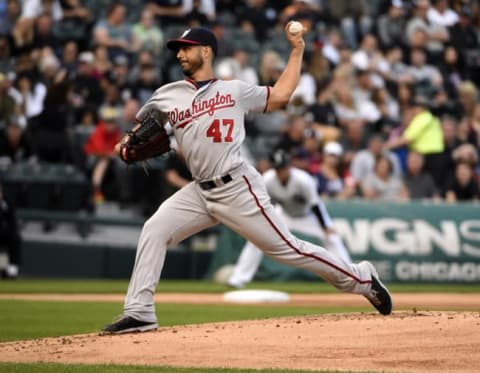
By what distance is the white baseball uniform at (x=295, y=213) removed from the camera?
574 inches

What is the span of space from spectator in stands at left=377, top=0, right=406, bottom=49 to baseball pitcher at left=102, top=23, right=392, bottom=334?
14.2 m

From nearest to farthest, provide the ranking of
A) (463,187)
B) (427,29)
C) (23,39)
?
(23,39) < (463,187) < (427,29)

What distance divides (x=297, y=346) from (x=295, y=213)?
27.0 feet

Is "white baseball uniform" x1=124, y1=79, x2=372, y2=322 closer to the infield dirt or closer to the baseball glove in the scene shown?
the baseball glove

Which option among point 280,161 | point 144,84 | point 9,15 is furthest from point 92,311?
point 9,15

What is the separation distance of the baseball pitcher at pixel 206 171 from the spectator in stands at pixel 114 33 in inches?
414

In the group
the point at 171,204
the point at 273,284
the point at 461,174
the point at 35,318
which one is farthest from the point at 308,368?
the point at 461,174

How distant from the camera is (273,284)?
54.9 ft

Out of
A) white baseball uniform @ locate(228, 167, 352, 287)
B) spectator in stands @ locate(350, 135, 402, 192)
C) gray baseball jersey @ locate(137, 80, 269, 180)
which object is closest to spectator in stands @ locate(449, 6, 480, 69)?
spectator in stands @ locate(350, 135, 402, 192)

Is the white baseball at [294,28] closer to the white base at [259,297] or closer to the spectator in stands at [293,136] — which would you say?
the white base at [259,297]

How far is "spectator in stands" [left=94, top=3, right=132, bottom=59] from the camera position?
1838cm

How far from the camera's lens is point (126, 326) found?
7.84 meters

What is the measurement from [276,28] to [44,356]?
47.5 ft

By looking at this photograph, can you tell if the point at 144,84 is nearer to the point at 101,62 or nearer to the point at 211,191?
the point at 101,62
